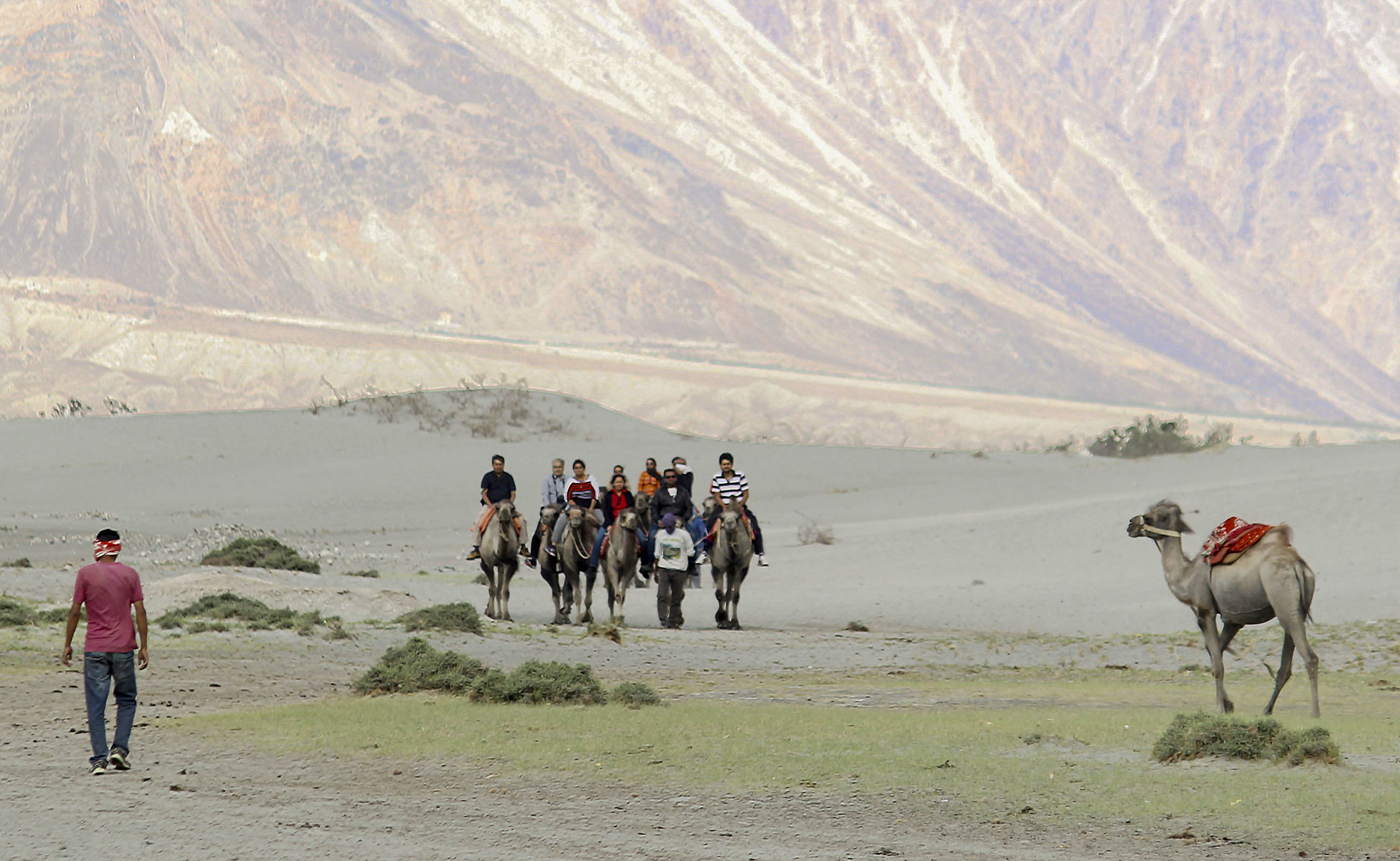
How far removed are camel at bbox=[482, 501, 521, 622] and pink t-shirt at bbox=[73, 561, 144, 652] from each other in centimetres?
1217

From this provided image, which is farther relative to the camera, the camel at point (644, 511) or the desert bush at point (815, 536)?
the desert bush at point (815, 536)

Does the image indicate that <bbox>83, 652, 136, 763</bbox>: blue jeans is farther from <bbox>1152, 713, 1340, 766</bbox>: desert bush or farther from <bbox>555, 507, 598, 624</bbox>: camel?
<bbox>555, 507, 598, 624</bbox>: camel

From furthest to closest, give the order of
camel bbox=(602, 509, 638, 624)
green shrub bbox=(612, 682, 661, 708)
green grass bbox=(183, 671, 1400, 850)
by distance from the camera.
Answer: camel bbox=(602, 509, 638, 624) < green shrub bbox=(612, 682, 661, 708) < green grass bbox=(183, 671, 1400, 850)

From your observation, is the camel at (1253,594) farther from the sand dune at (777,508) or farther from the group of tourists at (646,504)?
the sand dune at (777,508)

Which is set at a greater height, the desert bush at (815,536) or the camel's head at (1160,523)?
the desert bush at (815,536)

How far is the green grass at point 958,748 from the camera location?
1016cm

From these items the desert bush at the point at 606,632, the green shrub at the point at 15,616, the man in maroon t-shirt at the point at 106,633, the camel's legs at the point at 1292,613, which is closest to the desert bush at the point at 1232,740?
the camel's legs at the point at 1292,613

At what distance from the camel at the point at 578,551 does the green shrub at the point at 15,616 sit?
6.42 m

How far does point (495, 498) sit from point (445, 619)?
2355mm

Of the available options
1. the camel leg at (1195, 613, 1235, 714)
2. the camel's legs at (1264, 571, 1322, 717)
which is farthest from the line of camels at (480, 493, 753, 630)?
the camel's legs at (1264, 571, 1322, 717)

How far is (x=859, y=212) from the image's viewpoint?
17925 centimetres

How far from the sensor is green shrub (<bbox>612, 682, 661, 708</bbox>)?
14727mm

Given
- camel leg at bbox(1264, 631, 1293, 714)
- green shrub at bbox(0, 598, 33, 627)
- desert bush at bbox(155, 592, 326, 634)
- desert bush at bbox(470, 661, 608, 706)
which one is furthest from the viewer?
desert bush at bbox(155, 592, 326, 634)

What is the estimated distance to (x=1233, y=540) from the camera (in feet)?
45.5
